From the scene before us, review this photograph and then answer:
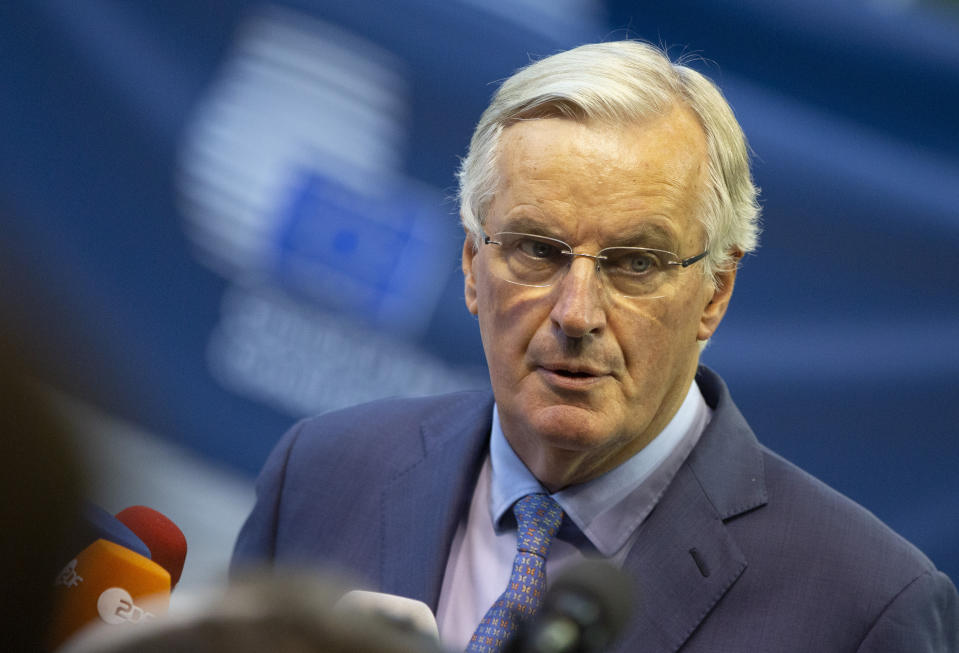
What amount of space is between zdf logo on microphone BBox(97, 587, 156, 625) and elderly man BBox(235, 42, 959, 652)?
0.75 m

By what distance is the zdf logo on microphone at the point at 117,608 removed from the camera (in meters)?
1.14

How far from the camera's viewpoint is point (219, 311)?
12.2ft

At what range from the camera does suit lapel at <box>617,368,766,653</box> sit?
1.88 meters

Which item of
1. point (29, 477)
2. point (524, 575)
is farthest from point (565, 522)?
point (29, 477)

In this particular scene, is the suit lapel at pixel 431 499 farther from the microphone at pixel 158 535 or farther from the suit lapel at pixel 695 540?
the microphone at pixel 158 535

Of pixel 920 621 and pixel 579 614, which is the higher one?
pixel 579 614

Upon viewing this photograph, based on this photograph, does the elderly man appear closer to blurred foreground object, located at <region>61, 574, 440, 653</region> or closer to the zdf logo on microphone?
the zdf logo on microphone

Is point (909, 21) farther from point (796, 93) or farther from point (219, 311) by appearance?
point (219, 311)

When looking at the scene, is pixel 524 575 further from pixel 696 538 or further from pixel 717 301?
pixel 717 301

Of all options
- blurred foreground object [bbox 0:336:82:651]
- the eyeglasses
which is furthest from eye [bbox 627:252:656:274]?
blurred foreground object [bbox 0:336:82:651]

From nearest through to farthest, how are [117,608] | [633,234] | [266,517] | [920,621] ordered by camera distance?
1. [117,608]
2. [920,621]
3. [633,234]
4. [266,517]

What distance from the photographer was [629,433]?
2.00 meters

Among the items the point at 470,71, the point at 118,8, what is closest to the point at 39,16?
the point at 118,8

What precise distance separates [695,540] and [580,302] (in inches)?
20.1
